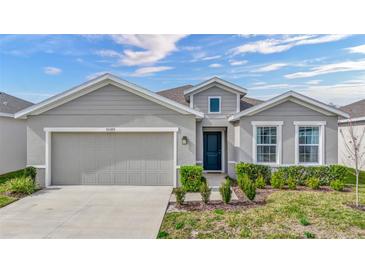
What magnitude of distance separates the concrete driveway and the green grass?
80 centimetres

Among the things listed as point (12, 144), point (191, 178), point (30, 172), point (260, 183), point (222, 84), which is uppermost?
point (222, 84)

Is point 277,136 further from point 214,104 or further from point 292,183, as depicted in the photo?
point 214,104

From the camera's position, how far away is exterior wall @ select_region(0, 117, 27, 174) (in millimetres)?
12719

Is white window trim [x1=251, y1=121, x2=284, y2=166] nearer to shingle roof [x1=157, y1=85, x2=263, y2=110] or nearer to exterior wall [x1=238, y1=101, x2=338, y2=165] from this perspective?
exterior wall [x1=238, y1=101, x2=338, y2=165]

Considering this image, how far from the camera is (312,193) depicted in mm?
9016

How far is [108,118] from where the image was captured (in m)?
10.2

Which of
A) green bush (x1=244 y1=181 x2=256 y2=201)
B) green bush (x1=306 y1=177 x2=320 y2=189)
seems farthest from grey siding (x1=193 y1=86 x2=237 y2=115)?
green bush (x1=244 y1=181 x2=256 y2=201)

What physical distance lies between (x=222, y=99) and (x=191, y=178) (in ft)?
18.3

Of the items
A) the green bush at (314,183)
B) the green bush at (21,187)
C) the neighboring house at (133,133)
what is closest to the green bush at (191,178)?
the neighboring house at (133,133)

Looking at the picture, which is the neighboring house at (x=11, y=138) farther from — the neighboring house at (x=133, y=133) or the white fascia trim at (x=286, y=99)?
the white fascia trim at (x=286, y=99)

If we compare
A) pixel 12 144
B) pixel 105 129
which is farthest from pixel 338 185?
pixel 12 144
